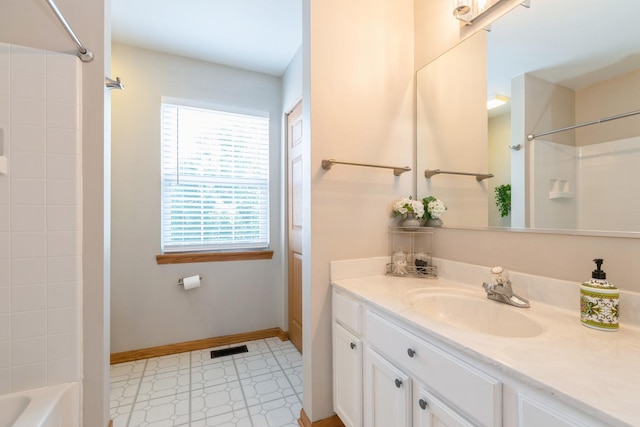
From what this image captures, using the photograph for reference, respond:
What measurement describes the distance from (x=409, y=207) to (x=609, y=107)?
0.86 meters

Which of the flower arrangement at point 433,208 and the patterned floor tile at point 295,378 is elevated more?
the flower arrangement at point 433,208

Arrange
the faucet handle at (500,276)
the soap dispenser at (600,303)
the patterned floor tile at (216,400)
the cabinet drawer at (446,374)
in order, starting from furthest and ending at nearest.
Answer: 1. the patterned floor tile at (216,400)
2. the faucet handle at (500,276)
3. the soap dispenser at (600,303)
4. the cabinet drawer at (446,374)

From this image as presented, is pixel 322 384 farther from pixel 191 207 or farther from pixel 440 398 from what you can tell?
pixel 191 207

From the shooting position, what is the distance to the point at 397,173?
1.64 m

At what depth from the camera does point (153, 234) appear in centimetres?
228

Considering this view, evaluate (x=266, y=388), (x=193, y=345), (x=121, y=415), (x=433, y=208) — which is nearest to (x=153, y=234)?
(x=193, y=345)

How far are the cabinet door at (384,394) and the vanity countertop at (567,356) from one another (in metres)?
0.23

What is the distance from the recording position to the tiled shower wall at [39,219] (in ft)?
3.63

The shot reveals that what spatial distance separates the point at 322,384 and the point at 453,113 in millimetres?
1683

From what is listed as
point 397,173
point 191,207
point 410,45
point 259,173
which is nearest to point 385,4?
point 410,45

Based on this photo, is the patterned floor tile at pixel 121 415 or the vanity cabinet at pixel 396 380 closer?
the vanity cabinet at pixel 396 380

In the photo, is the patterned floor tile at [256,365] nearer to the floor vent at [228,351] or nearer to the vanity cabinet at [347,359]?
the floor vent at [228,351]

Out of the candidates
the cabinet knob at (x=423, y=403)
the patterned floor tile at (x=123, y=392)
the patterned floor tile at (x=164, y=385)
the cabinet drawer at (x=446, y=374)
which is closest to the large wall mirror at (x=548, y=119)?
the cabinet drawer at (x=446, y=374)

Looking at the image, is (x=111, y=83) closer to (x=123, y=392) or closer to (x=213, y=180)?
(x=213, y=180)
